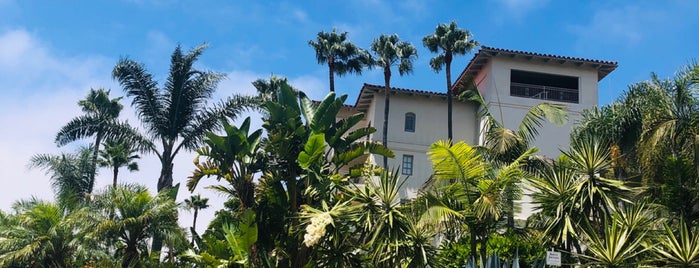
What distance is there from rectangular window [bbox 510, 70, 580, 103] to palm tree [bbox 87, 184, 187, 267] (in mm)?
17556

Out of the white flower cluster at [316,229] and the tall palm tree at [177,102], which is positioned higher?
the tall palm tree at [177,102]

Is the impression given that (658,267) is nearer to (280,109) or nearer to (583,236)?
(583,236)

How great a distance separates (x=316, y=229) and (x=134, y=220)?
8.19 meters

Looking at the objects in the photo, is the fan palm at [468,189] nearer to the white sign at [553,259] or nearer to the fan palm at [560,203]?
the fan palm at [560,203]

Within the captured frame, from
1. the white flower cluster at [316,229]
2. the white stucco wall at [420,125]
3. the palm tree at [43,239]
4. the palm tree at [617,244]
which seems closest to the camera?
the palm tree at [617,244]

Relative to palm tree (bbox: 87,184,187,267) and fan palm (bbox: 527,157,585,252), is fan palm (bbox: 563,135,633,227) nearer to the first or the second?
fan palm (bbox: 527,157,585,252)

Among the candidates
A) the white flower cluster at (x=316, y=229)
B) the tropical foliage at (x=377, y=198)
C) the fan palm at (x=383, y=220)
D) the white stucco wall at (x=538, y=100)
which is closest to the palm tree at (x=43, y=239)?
the tropical foliage at (x=377, y=198)

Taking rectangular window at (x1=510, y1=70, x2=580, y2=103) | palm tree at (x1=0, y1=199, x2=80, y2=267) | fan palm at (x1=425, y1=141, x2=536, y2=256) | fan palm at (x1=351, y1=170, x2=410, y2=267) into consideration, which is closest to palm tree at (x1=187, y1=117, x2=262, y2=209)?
fan palm at (x1=351, y1=170, x2=410, y2=267)

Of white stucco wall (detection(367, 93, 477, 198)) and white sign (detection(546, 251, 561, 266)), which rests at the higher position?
white stucco wall (detection(367, 93, 477, 198))

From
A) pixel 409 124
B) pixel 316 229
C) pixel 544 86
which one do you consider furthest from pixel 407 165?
pixel 316 229

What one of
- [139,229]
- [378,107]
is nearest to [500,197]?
[139,229]

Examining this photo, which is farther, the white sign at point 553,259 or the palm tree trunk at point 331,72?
the palm tree trunk at point 331,72

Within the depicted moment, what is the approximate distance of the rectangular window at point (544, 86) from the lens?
32.1 m

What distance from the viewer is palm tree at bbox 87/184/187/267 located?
20.4 meters
